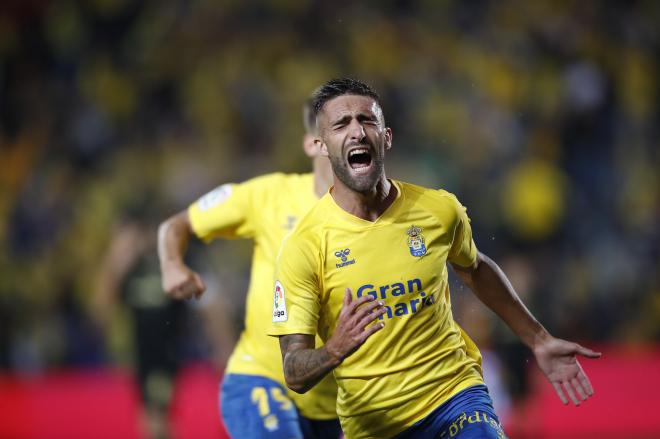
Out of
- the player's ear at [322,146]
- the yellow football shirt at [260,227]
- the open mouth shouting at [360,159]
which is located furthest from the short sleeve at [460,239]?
the yellow football shirt at [260,227]

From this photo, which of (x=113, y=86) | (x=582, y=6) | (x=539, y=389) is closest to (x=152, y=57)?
(x=113, y=86)

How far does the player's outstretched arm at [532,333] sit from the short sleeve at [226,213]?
3.65ft

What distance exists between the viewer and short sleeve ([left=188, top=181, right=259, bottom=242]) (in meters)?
4.73

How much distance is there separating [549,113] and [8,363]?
6.19m

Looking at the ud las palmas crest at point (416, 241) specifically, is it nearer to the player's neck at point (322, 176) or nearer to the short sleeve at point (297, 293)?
the short sleeve at point (297, 293)

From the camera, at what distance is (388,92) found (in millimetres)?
11242

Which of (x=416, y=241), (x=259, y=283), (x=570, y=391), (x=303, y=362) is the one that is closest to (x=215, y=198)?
(x=259, y=283)

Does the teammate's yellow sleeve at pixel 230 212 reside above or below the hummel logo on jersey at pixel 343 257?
above

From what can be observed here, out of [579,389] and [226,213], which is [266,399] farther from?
[579,389]

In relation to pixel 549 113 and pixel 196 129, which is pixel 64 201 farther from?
pixel 549 113

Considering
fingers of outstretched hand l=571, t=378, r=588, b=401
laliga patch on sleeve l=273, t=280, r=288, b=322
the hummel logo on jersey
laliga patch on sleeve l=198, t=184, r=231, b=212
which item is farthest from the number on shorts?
fingers of outstretched hand l=571, t=378, r=588, b=401

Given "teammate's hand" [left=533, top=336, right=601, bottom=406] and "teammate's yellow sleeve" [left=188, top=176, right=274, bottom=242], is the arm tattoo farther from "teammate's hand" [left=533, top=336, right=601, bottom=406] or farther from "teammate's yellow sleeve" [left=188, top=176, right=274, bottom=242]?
"teammate's yellow sleeve" [left=188, top=176, right=274, bottom=242]

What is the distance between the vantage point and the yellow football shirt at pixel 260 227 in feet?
15.1

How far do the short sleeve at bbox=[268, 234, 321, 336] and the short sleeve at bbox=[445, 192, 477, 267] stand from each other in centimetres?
57
